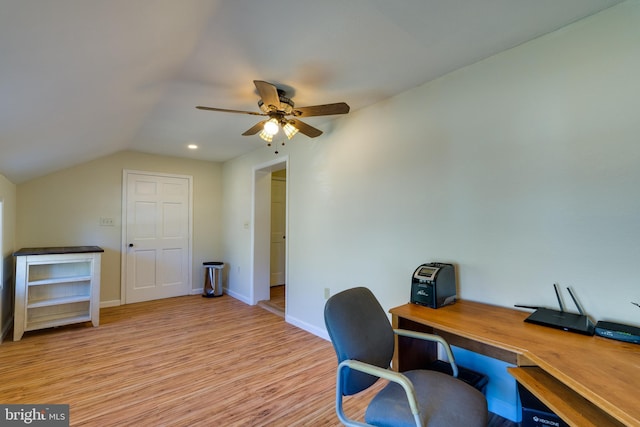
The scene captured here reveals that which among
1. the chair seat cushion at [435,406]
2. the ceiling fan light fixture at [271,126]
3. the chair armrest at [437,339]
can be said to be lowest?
the chair seat cushion at [435,406]

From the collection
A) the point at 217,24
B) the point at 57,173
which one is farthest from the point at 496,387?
the point at 57,173

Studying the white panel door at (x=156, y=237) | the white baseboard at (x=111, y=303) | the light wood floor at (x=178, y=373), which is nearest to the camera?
the light wood floor at (x=178, y=373)

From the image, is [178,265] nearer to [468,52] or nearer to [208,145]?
[208,145]

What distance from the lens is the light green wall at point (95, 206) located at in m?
3.79

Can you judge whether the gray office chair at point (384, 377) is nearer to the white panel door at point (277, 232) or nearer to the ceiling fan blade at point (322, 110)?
the ceiling fan blade at point (322, 110)

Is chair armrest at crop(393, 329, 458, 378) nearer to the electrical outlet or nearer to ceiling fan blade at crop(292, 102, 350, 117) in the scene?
ceiling fan blade at crop(292, 102, 350, 117)

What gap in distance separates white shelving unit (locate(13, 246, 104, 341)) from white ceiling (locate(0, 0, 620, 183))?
3.76ft

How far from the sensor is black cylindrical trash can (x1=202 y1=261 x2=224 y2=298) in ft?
16.0

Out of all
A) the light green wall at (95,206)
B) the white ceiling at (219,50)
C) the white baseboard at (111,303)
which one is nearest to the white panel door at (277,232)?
the light green wall at (95,206)

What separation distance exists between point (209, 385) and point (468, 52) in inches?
121

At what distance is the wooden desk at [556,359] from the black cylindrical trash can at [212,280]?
3.88m

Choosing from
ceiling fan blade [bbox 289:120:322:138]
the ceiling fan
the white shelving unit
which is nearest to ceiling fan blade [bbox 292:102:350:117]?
the ceiling fan

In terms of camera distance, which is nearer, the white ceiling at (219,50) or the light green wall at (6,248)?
the white ceiling at (219,50)

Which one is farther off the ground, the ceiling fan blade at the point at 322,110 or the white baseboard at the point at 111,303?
→ the ceiling fan blade at the point at 322,110
